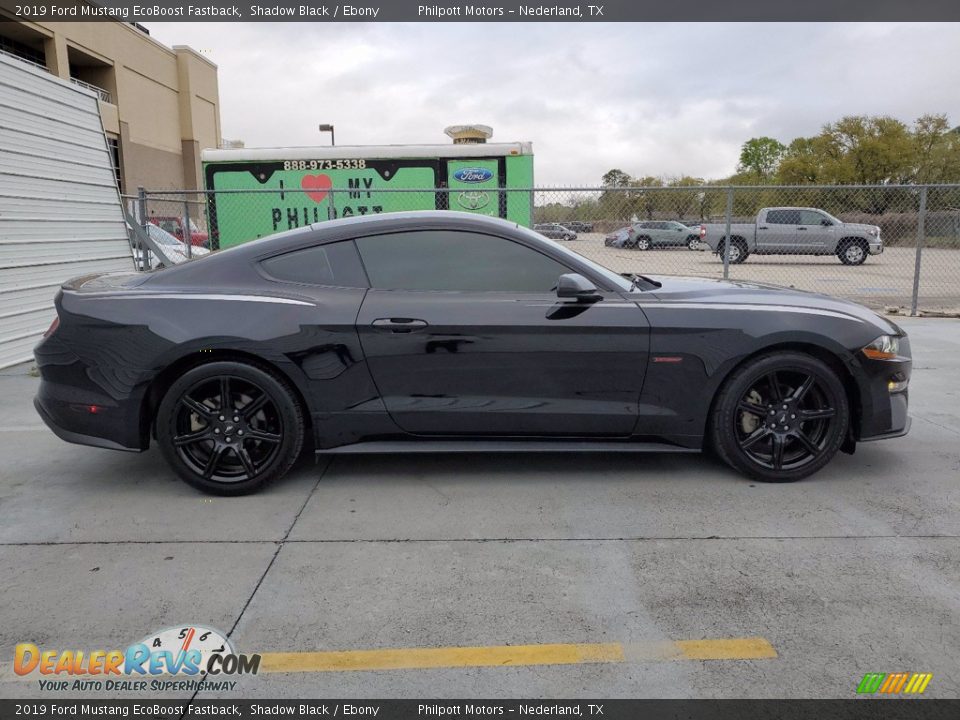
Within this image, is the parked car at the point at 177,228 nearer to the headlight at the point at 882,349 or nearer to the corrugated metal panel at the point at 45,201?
the corrugated metal panel at the point at 45,201

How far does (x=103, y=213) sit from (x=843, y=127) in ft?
181

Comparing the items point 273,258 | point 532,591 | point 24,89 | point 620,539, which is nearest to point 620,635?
point 532,591

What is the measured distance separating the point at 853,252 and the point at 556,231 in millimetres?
10908

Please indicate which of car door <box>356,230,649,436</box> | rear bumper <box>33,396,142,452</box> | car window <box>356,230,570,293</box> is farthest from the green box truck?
rear bumper <box>33,396,142,452</box>

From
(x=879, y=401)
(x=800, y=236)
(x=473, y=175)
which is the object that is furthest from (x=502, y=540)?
(x=800, y=236)

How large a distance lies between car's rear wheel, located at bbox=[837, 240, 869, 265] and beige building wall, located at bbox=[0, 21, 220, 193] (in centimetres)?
3069

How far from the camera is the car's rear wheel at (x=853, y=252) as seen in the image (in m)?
17.9

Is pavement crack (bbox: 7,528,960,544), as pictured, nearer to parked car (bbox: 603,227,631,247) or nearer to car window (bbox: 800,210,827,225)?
parked car (bbox: 603,227,631,247)

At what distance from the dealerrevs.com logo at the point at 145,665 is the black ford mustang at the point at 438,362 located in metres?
1.45

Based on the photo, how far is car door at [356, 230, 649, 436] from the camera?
3986 millimetres

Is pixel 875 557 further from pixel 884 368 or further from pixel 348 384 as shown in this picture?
pixel 348 384

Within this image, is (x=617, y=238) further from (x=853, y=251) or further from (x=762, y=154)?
(x=762, y=154)

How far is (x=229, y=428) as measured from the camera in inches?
157

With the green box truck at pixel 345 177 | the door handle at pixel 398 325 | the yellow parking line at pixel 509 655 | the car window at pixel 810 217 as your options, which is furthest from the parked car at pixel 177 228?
the car window at pixel 810 217
